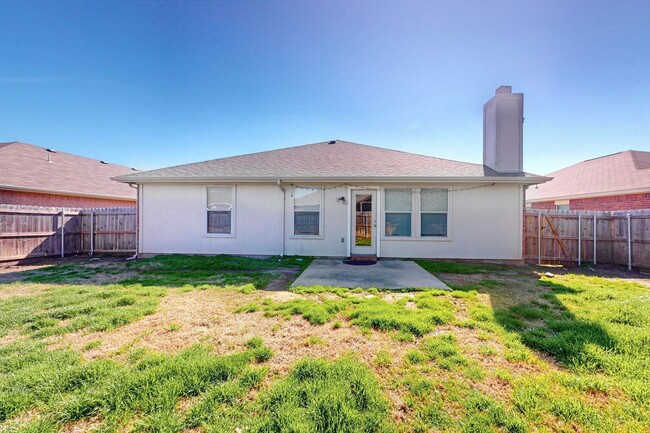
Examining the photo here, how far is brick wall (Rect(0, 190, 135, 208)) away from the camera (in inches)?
404

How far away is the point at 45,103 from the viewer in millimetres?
11375

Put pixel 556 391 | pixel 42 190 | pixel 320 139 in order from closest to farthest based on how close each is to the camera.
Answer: pixel 556 391 → pixel 42 190 → pixel 320 139

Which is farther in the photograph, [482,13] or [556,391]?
[482,13]

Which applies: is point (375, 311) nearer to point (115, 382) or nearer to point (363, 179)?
point (115, 382)

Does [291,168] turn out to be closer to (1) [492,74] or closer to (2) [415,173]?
(2) [415,173]

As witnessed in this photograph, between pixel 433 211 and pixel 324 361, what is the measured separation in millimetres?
6892

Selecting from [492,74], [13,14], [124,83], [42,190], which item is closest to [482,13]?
[492,74]

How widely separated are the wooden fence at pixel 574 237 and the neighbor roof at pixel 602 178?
17.9ft

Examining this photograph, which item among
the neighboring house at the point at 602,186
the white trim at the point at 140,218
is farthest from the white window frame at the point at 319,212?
the neighboring house at the point at 602,186

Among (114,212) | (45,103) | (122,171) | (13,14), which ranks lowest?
(114,212)

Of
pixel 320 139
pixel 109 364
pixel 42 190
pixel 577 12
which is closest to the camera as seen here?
pixel 109 364

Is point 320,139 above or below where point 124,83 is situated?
below

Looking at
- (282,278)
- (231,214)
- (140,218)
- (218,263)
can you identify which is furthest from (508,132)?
(140,218)

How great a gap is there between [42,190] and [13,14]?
21.6 feet
